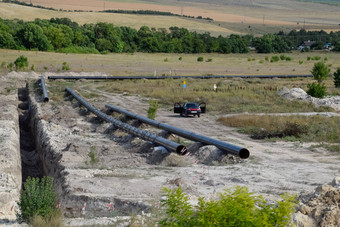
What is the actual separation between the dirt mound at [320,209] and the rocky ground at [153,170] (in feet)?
0.11

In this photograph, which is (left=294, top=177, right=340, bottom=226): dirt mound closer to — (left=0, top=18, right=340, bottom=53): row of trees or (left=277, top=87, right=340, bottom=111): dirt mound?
(left=277, top=87, right=340, bottom=111): dirt mound

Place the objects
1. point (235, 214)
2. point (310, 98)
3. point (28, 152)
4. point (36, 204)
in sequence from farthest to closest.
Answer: point (310, 98)
point (28, 152)
point (36, 204)
point (235, 214)

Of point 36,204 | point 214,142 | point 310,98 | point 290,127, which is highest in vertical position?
point 36,204

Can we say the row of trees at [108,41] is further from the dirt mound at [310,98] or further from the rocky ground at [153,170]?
the rocky ground at [153,170]

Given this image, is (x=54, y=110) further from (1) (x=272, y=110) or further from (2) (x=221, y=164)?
(2) (x=221, y=164)

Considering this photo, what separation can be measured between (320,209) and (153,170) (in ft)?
25.8

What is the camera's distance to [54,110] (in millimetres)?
36750

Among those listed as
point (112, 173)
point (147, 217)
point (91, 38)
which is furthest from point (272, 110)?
point (91, 38)

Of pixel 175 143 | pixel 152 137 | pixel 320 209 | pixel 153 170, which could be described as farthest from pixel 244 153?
pixel 320 209

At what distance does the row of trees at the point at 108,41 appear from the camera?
11794cm

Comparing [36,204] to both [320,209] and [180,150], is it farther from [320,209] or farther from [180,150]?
[180,150]

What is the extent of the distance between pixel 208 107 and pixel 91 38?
322 ft

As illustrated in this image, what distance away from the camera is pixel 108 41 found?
133m

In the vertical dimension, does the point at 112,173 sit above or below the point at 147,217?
below
